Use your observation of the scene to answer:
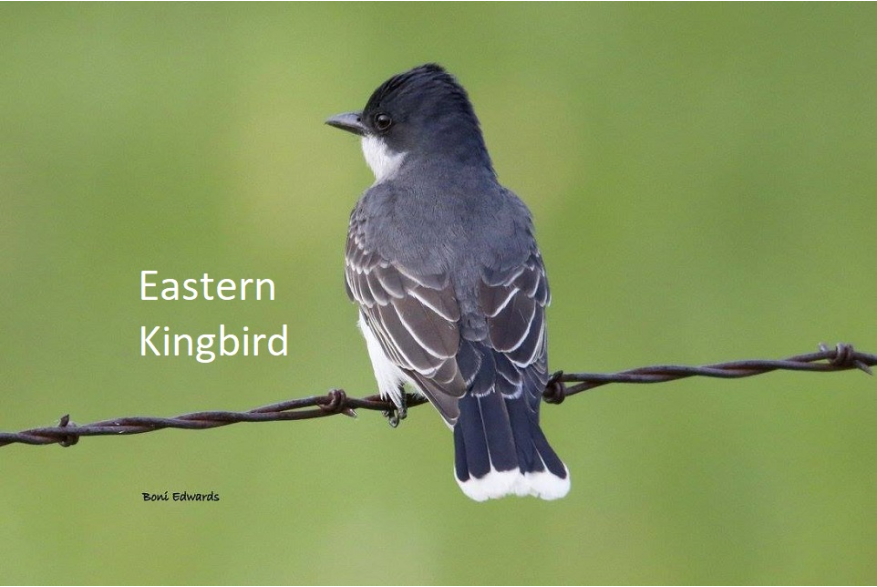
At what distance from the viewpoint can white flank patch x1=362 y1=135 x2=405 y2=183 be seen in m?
7.46

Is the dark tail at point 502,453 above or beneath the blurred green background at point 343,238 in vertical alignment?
beneath

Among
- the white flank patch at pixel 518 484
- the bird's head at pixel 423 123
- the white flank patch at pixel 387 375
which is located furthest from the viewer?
the bird's head at pixel 423 123

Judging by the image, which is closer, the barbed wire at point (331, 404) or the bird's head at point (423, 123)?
the barbed wire at point (331, 404)

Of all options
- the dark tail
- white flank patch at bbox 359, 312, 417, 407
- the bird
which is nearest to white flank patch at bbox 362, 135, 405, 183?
the bird

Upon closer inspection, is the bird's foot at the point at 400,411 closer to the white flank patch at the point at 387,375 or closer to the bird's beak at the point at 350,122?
the white flank patch at the point at 387,375

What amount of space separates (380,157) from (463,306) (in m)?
2.12

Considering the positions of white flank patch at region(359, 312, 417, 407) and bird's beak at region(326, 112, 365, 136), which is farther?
bird's beak at region(326, 112, 365, 136)

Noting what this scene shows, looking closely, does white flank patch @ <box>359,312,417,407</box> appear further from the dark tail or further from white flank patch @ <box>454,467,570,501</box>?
white flank patch @ <box>454,467,570,501</box>

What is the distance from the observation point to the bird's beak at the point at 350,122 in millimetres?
7746

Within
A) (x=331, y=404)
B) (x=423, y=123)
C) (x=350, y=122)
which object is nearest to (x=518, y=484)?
(x=331, y=404)

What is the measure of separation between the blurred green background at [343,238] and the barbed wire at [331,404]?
3318 millimetres

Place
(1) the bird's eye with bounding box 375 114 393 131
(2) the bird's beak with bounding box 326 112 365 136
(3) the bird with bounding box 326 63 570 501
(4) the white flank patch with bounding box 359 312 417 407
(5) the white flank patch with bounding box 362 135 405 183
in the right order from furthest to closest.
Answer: (2) the bird's beak with bounding box 326 112 365 136
(1) the bird's eye with bounding box 375 114 393 131
(5) the white flank patch with bounding box 362 135 405 183
(4) the white flank patch with bounding box 359 312 417 407
(3) the bird with bounding box 326 63 570 501

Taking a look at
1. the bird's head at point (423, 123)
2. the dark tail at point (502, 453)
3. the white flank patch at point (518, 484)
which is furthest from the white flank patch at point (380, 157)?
the white flank patch at point (518, 484)

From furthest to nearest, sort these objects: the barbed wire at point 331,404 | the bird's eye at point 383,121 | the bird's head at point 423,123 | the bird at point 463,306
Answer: the bird's eye at point 383,121, the bird's head at point 423,123, the bird at point 463,306, the barbed wire at point 331,404
